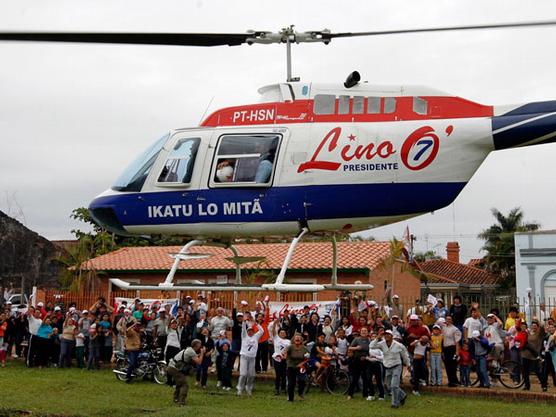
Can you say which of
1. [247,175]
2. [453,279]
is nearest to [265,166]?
[247,175]

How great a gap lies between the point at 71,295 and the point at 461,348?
51.7 ft

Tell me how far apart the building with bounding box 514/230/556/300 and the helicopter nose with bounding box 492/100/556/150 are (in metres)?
23.7

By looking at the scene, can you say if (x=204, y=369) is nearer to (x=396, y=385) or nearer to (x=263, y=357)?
(x=263, y=357)

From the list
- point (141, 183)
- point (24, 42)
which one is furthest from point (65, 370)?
point (24, 42)

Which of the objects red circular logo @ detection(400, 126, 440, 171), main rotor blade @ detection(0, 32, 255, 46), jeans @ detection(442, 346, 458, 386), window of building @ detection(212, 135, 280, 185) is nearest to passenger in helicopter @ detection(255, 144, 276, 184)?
window of building @ detection(212, 135, 280, 185)

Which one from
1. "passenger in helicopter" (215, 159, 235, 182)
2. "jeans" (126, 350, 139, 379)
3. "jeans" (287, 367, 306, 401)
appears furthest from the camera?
"jeans" (126, 350, 139, 379)

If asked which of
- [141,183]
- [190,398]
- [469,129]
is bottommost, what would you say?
[190,398]

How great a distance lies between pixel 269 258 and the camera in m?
32.4

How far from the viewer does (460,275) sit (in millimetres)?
52531

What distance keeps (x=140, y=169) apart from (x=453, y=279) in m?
41.0

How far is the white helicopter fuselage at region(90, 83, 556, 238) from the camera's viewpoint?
1202cm

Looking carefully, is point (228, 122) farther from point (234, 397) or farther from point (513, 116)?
point (234, 397)

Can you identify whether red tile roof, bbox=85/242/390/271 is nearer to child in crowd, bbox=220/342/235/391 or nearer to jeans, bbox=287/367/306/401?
child in crowd, bbox=220/342/235/391

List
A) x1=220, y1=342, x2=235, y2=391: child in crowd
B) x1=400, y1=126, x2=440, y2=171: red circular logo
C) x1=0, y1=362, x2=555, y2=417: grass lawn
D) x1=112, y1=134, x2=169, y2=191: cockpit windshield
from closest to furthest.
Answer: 1. x1=400, y1=126, x2=440, y2=171: red circular logo
2. x1=112, y1=134, x2=169, y2=191: cockpit windshield
3. x1=0, y1=362, x2=555, y2=417: grass lawn
4. x1=220, y1=342, x2=235, y2=391: child in crowd
